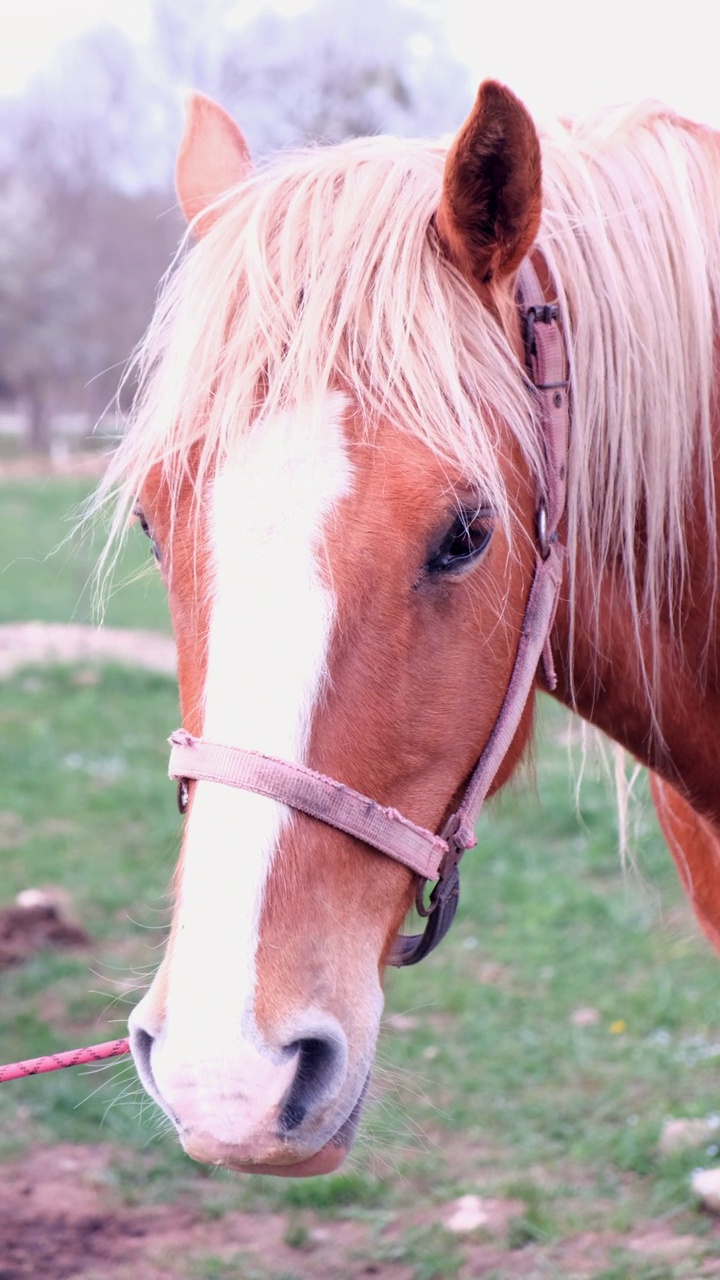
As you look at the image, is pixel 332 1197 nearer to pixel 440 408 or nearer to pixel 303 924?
pixel 303 924

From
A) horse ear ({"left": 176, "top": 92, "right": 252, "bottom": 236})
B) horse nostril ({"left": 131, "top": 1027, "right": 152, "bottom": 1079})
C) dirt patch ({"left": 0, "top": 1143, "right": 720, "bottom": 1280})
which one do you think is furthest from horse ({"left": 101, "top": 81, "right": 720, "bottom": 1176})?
dirt patch ({"left": 0, "top": 1143, "right": 720, "bottom": 1280})

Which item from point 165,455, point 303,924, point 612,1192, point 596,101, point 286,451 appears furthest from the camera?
point 612,1192

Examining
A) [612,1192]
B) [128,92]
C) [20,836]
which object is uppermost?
[128,92]

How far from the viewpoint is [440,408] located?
64.9 inches

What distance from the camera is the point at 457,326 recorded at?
175cm

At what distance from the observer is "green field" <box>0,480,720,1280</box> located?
310cm

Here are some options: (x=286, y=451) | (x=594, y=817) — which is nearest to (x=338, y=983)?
(x=286, y=451)

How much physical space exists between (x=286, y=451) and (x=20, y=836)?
5163mm

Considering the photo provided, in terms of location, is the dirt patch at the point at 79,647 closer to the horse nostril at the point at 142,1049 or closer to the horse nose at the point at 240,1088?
the horse nostril at the point at 142,1049

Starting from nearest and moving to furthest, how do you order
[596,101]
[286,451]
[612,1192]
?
[286,451] → [596,101] → [612,1192]

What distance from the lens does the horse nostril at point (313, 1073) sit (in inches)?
56.3

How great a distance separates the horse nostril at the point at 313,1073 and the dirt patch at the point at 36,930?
3.75 meters

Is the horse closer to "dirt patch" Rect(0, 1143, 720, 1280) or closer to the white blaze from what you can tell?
the white blaze

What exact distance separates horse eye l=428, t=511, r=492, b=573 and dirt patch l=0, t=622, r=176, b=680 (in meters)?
8.05
